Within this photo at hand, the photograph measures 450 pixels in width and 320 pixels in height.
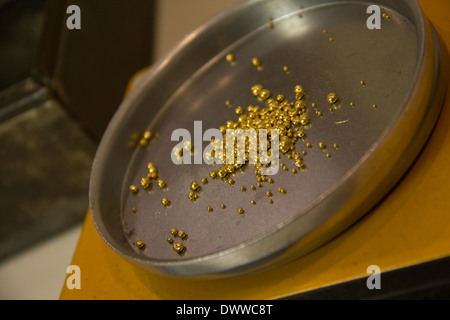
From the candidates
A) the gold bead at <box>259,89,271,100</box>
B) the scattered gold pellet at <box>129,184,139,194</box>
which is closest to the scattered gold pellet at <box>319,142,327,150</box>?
the gold bead at <box>259,89,271,100</box>

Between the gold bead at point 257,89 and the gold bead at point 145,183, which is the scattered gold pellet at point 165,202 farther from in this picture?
the gold bead at point 257,89

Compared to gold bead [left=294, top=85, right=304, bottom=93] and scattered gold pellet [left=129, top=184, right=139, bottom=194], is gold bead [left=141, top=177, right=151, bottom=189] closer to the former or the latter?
scattered gold pellet [left=129, top=184, right=139, bottom=194]

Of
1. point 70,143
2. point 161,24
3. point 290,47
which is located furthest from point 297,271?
point 161,24

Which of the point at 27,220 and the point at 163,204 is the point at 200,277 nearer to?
the point at 163,204

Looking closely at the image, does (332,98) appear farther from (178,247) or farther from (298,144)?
(178,247)

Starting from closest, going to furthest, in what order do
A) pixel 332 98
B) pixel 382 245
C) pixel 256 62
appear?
1. pixel 382 245
2. pixel 332 98
3. pixel 256 62

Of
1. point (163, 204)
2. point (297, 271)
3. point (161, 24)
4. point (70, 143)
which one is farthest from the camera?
point (161, 24)

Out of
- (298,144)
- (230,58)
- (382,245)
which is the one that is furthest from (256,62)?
(382,245)
